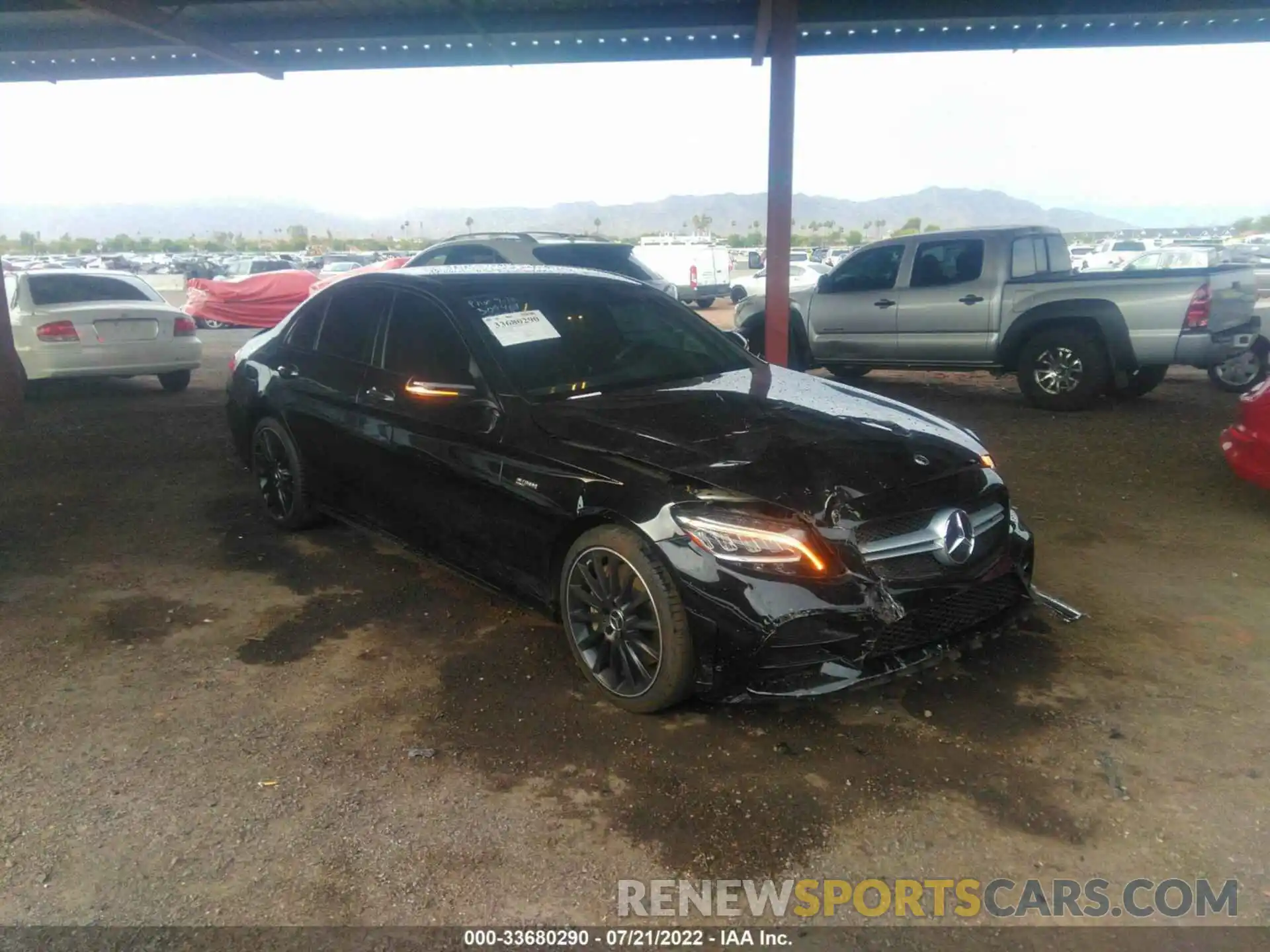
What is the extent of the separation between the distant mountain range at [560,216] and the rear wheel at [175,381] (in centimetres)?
10817

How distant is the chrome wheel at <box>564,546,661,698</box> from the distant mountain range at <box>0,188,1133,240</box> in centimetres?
11606

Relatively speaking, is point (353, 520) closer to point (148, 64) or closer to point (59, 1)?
point (59, 1)

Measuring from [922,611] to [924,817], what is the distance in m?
0.71

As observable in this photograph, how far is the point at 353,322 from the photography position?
4.89 meters

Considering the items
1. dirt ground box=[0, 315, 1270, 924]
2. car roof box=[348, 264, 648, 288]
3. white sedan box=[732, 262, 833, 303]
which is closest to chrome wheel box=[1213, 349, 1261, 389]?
dirt ground box=[0, 315, 1270, 924]

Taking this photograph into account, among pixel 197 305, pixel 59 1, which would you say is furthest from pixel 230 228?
pixel 59 1

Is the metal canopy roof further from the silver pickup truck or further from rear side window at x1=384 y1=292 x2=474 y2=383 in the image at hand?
rear side window at x1=384 y1=292 x2=474 y2=383

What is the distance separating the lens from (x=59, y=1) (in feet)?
29.5

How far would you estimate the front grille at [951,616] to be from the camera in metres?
3.15

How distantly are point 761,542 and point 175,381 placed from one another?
32.5 feet

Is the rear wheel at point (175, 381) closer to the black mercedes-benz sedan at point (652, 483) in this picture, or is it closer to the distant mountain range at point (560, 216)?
the black mercedes-benz sedan at point (652, 483)

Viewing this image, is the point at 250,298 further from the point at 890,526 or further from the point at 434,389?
the point at 890,526

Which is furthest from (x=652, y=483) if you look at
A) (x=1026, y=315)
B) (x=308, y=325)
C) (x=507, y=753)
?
(x=1026, y=315)

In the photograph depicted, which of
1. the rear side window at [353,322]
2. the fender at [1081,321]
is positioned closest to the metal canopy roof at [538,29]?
the fender at [1081,321]
